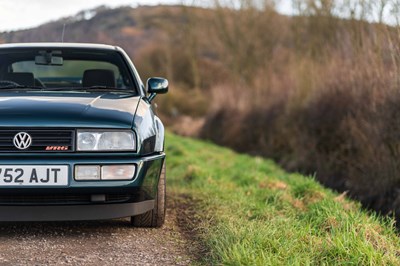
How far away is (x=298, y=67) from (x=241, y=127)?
332 cm

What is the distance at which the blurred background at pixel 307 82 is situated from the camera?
872 cm

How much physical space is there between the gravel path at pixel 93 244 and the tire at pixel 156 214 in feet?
0.20

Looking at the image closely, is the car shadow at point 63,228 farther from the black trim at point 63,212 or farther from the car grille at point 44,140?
the car grille at point 44,140

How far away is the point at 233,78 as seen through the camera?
26625 millimetres

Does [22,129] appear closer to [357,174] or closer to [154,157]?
[154,157]

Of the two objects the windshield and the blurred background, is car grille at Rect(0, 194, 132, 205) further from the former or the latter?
the blurred background

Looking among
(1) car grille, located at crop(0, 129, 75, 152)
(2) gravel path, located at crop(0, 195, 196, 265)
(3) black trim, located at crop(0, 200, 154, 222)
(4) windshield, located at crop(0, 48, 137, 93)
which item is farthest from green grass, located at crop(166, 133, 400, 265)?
(4) windshield, located at crop(0, 48, 137, 93)

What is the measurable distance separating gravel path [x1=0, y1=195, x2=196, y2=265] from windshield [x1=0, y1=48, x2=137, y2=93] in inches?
47.5

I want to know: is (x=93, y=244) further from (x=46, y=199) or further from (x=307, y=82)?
(x=307, y=82)

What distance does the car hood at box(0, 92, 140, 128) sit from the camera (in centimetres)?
439

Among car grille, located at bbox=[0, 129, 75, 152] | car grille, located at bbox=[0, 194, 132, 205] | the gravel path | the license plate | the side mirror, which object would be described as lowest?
the gravel path

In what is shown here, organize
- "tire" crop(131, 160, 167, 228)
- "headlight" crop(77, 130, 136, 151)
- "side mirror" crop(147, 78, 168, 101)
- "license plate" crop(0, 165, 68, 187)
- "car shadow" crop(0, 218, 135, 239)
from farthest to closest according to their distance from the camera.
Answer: "side mirror" crop(147, 78, 168, 101), "tire" crop(131, 160, 167, 228), "car shadow" crop(0, 218, 135, 239), "headlight" crop(77, 130, 136, 151), "license plate" crop(0, 165, 68, 187)

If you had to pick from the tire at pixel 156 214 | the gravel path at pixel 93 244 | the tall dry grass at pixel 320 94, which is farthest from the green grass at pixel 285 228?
the tall dry grass at pixel 320 94

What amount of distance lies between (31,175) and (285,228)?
74.8 inches
